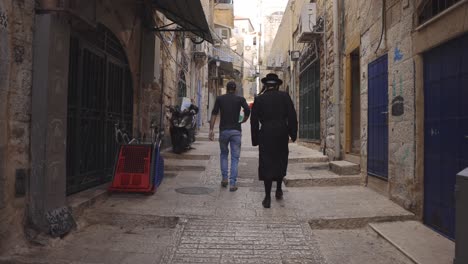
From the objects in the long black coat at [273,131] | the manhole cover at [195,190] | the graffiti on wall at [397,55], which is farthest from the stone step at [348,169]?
the manhole cover at [195,190]

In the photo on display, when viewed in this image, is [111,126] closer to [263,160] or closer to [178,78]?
[263,160]

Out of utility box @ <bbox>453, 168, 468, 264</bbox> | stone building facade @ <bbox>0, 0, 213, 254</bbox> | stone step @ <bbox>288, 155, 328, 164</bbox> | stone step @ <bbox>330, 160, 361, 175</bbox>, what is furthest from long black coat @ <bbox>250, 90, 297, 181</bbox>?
stone step @ <bbox>288, 155, 328, 164</bbox>

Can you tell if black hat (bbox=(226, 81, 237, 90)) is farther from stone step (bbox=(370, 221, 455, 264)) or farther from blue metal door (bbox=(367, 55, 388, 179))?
stone step (bbox=(370, 221, 455, 264))

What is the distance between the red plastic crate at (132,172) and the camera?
17.2 ft

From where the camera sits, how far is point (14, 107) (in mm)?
3510

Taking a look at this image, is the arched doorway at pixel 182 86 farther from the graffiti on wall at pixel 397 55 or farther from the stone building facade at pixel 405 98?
the graffiti on wall at pixel 397 55

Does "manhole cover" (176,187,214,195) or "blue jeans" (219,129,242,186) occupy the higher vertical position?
"blue jeans" (219,129,242,186)

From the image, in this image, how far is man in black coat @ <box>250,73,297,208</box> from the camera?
194 inches

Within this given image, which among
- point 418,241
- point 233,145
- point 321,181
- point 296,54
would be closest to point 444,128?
point 418,241

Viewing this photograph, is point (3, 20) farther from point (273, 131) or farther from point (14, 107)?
point (273, 131)

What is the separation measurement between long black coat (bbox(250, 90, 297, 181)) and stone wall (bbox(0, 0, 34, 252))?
2.69 metres

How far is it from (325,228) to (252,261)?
1.26 metres

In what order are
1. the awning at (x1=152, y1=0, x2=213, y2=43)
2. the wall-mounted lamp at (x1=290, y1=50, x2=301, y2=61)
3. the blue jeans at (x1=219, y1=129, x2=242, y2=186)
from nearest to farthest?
A: the blue jeans at (x1=219, y1=129, x2=242, y2=186) → the awning at (x1=152, y1=0, x2=213, y2=43) → the wall-mounted lamp at (x1=290, y1=50, x2=301, y2=61)

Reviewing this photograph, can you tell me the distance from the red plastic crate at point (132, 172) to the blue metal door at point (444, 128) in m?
3.49
